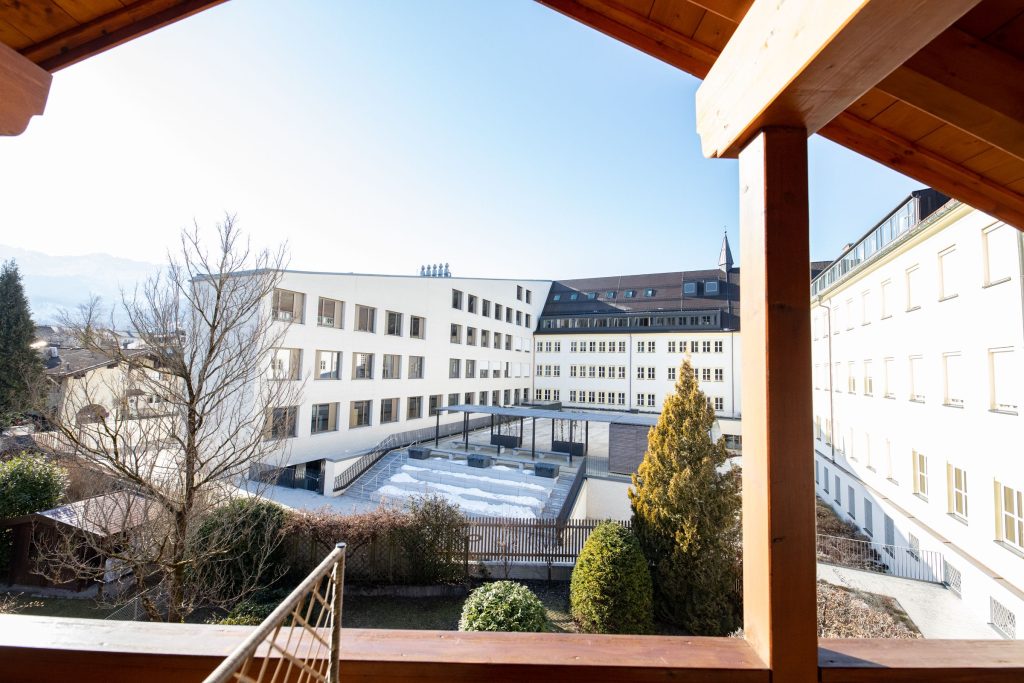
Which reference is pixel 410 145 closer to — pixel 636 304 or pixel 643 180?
pixel 643 180

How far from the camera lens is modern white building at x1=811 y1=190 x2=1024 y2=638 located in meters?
7.91

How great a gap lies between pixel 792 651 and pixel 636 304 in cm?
3554

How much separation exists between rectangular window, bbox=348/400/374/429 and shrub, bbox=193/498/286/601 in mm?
9804

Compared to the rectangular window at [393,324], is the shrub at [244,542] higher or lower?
lower

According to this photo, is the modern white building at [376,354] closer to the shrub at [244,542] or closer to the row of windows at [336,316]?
the row of windows at [336,316]

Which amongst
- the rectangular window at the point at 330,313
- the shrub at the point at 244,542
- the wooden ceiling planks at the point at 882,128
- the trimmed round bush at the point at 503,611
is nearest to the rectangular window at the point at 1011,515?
the trimmed round bush at the point at 503,611

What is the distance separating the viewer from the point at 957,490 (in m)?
9.73

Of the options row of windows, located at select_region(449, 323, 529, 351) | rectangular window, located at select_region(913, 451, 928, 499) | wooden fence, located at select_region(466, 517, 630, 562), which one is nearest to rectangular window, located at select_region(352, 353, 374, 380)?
row of windows, located at select_region(449, 323, 529, 351)

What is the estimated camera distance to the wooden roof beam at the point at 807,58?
884 millimetres

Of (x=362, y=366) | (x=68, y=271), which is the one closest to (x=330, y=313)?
(x=362, y=366)

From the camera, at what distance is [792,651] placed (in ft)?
3.76

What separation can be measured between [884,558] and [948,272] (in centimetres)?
795

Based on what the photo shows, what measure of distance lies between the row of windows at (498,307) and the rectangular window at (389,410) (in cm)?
720

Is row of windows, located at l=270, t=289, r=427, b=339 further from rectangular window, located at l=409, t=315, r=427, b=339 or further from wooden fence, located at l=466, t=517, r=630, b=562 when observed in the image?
wooden fence, located at l=466, t=517, r=630, b=562
